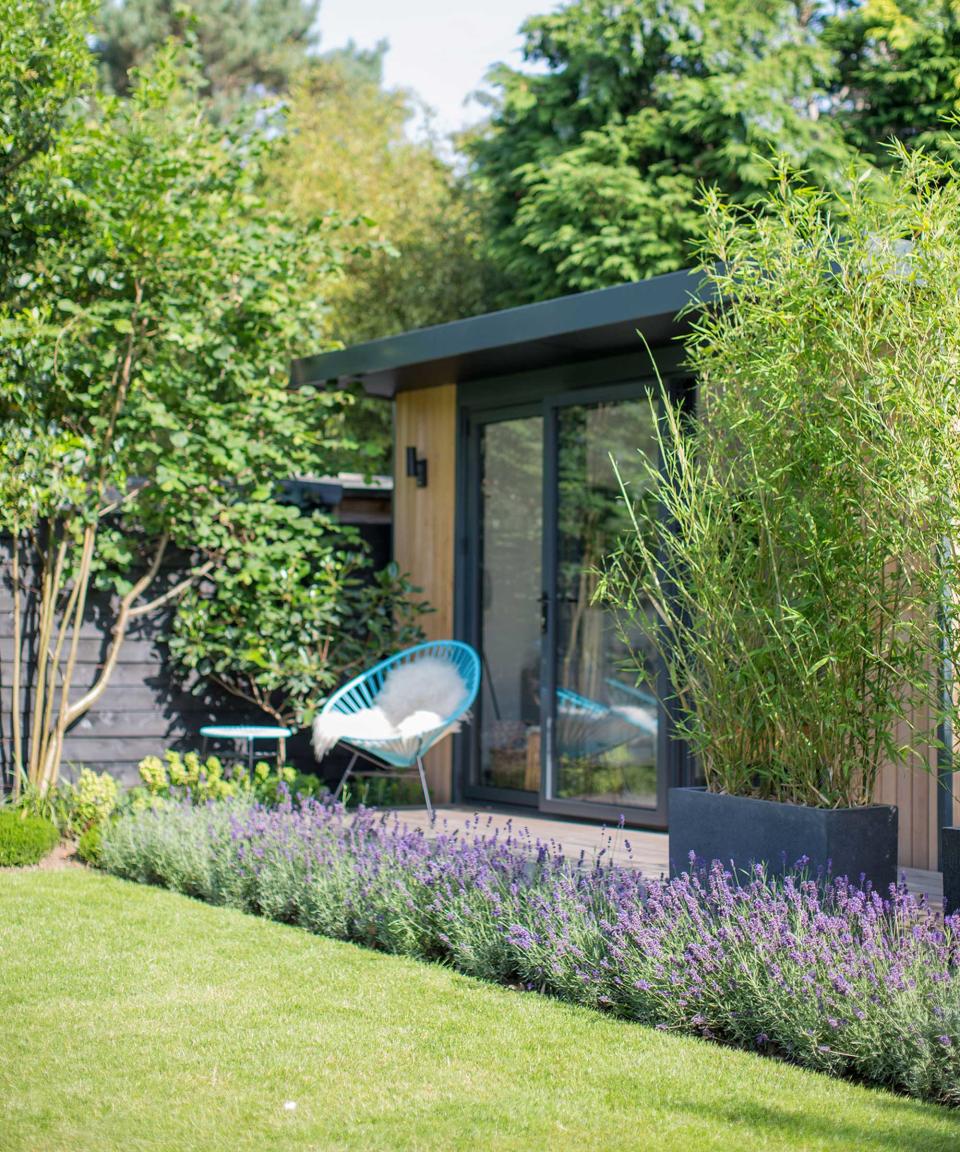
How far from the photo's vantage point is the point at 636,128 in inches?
555

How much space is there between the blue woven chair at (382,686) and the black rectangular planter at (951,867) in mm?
2620

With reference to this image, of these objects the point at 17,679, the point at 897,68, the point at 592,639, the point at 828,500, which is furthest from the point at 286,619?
the point at 897,68

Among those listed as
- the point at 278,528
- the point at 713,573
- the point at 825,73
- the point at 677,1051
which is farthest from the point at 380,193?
the point at 677,1051

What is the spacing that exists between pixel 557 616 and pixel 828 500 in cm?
283

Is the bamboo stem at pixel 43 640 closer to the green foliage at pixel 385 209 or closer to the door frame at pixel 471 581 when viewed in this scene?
the door frame at pixel 471 581

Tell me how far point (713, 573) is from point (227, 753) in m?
3.94

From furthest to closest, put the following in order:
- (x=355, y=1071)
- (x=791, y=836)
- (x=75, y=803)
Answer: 1. (x=75, y=803)
2. (x=791, y=836)
3. (x=355, y=1071)

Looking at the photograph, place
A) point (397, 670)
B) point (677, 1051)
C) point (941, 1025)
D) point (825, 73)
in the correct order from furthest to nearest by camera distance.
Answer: point (825, 73) → point (397, 670) → point (677, 1051) → point (941, 1025)

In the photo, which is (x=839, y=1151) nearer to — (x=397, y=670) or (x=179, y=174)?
(x=397, y=670)

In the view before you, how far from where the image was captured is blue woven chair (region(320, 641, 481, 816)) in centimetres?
615

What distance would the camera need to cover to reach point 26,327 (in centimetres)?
598

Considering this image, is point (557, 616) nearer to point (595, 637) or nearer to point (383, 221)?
point (595, 637)

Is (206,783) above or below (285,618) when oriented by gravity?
below

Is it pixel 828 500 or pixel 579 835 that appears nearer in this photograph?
pixel 828 500
